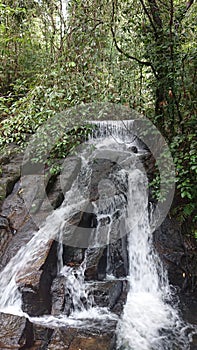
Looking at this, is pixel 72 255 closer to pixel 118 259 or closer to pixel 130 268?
pixel 118 259

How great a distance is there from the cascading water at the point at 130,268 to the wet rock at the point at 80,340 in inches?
9.4

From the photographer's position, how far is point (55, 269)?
423 cm

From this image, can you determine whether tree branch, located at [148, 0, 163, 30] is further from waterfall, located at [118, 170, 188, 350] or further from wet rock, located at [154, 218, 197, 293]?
wet rock, located at [154, 218, 197, 293]

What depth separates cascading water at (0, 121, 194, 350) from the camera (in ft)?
11.4

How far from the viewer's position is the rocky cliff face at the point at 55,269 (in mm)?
3123

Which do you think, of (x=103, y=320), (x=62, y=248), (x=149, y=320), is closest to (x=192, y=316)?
(x=149, y=320)

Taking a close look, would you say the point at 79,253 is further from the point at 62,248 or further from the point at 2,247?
the point at 2,247

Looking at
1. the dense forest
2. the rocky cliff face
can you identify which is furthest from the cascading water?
the dense forest

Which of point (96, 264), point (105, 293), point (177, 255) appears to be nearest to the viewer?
point (105, 293)

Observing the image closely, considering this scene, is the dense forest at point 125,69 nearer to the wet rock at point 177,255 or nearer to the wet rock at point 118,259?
the wet rock at point 177,255

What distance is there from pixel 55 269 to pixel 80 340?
137 centimetres

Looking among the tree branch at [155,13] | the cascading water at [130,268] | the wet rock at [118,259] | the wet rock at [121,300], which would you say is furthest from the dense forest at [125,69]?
the wet rock at [121,300]

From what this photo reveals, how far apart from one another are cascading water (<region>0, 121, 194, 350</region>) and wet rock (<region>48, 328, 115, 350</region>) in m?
0.24

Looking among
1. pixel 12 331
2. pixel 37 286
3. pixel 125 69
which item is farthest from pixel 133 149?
pixel 12 331
